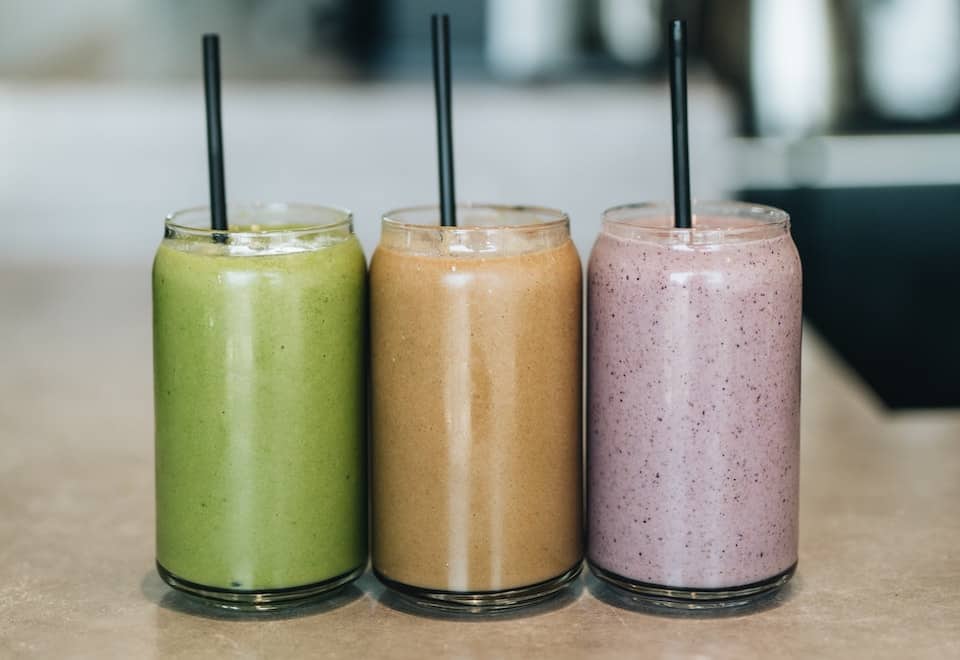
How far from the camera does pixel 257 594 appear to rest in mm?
866

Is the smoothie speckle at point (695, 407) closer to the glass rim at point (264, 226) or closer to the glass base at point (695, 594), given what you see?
the glass base at point (695, 594)

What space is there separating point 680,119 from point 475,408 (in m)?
0.23

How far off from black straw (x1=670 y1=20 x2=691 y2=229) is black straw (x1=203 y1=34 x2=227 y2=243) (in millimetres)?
302

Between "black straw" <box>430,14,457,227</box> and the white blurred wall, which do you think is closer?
"black straw" <box>430,14,457,227</box>

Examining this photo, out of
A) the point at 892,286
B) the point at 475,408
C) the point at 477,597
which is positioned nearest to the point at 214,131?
the point at 475,408

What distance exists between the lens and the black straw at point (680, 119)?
0.84 m

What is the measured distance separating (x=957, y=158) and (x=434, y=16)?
88.6 inches

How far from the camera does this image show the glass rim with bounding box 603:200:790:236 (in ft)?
2.73

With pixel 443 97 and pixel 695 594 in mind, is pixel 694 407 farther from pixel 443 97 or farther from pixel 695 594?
pixel 443 97

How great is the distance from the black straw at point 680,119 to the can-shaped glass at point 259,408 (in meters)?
0.22

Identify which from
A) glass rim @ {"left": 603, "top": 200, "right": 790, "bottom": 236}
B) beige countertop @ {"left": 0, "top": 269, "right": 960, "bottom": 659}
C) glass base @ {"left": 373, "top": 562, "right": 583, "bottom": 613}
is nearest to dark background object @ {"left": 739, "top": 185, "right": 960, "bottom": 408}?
beige countertop @ {"left": 0, "top": 269, "right": 960, "bottom": 659}

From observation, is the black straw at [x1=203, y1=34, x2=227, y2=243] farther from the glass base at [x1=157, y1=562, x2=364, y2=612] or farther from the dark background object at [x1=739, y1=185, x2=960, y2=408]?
the dark background object at [x1=739, y1=185, x2=960, y2=408]

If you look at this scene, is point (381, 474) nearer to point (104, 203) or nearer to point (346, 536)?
point (346, 536)

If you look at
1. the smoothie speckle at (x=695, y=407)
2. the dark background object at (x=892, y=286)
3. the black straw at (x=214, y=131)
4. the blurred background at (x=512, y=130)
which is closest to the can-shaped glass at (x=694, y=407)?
the smoothie speckle at (x=695, y=407)
